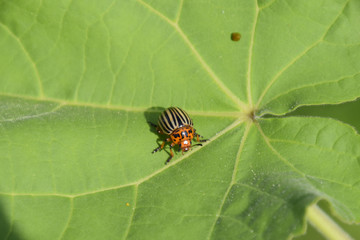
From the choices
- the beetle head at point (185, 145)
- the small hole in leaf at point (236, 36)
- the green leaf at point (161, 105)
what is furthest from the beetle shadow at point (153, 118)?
the small hole in leaf at point (236, 36)

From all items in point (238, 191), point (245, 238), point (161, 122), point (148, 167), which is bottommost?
point (245, 238)

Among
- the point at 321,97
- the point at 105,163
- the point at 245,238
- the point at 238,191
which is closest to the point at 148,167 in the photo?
the point at 105,163

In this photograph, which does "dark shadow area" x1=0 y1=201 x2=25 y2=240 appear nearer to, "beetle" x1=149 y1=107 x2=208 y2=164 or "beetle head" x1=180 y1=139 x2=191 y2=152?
"beetle" x1=149 y1=107 x2=208 y2=164

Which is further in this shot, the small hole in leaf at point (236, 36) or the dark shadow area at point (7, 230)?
the small hole in leaf at point (236, 36)

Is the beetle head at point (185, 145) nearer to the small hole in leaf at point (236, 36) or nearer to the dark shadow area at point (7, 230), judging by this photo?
the small hole in leaf at point (236, 36)

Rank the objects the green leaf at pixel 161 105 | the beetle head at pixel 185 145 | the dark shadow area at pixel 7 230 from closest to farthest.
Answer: the dark shadow area at pixel 7 230 → the green leaf at pixel 161 105 → the beetle head at pixel 185 145

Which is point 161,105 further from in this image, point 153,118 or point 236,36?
point 236,36

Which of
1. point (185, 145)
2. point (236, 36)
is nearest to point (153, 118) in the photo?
point (185, 145)

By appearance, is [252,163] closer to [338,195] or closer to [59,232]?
[338,195]

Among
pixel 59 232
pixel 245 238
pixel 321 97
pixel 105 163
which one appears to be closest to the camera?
pixel 245 238
